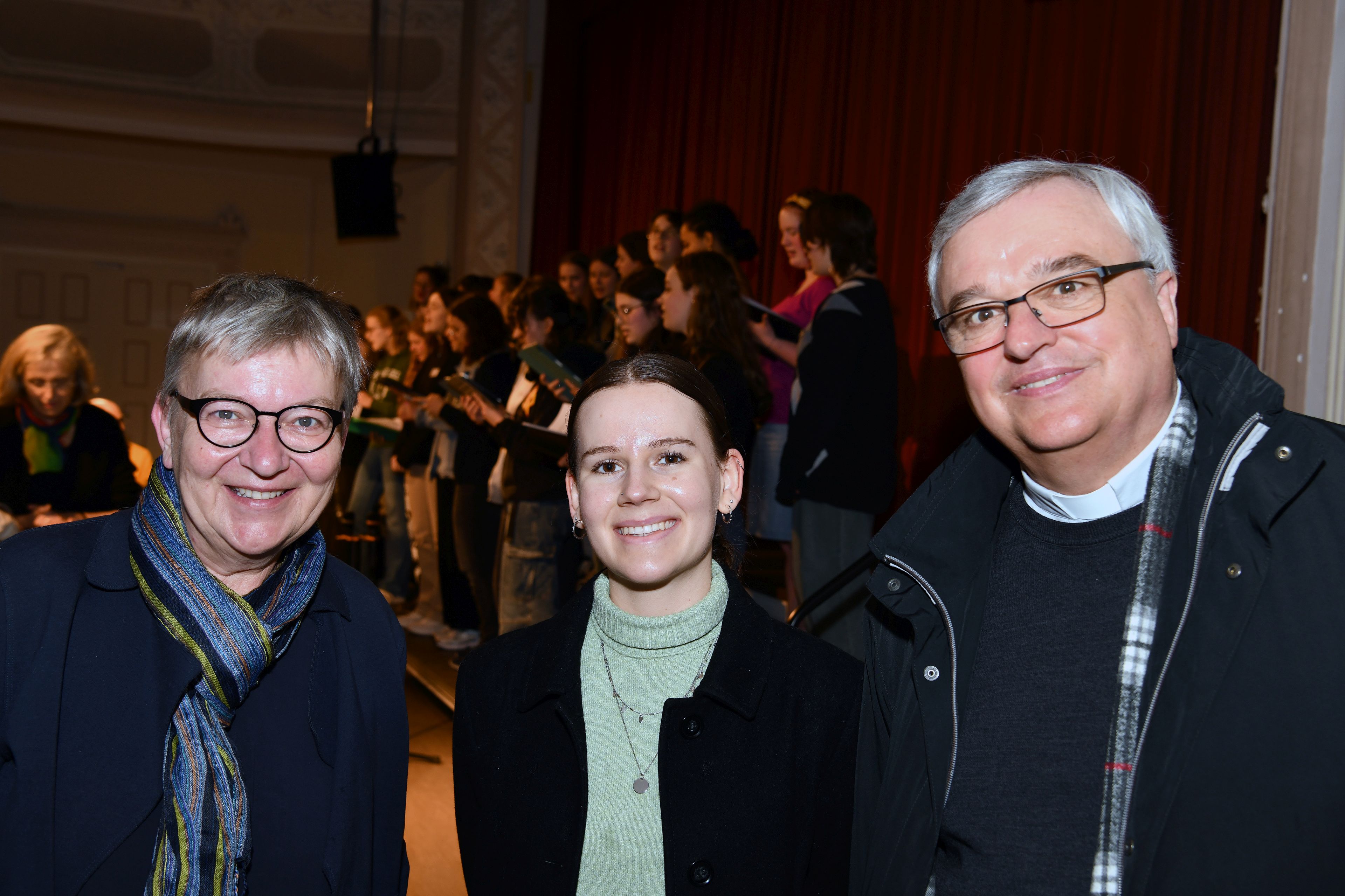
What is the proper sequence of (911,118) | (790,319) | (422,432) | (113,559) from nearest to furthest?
1. (113,559)
2. (790,319)
3. (911,118)
4. (422,432)

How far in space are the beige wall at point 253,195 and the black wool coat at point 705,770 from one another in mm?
8478

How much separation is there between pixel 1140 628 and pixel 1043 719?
18 centimetres

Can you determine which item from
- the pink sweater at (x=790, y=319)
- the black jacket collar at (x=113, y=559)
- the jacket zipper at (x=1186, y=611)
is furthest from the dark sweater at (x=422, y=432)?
the jacket zipper at (x=1186, y=611)

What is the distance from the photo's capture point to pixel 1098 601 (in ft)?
4.62

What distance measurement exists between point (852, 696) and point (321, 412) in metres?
0.94

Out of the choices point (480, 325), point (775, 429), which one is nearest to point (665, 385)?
point (775, 429)

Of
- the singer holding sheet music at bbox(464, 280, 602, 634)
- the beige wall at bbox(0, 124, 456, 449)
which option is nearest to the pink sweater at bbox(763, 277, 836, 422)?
the singer holding sheet music at bbox(464, 280, 602, 634)

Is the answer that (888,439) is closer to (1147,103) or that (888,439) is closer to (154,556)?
(1147,103)

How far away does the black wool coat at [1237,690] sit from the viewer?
3.72 ft

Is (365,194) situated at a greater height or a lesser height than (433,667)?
greater

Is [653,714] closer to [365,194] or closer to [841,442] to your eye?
[841,442]

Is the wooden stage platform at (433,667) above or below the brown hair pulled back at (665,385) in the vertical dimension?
below

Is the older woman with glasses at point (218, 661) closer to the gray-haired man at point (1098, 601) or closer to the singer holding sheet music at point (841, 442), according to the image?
the gray-haired man at point (1098, 601)

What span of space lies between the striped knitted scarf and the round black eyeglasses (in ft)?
0.38
